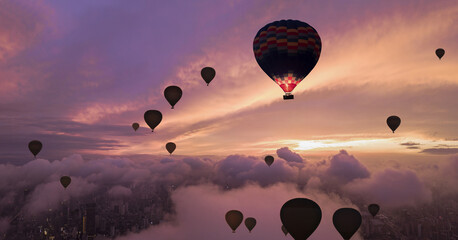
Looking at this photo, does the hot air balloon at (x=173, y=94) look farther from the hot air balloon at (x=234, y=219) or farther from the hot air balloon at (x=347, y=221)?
the hot air balloon at (x=234, y=219)

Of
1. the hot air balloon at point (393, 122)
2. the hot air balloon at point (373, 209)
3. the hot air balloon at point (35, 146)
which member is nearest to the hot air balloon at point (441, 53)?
the hot air balloon at point (393, 122)

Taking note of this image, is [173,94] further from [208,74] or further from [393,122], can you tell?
[393,122]

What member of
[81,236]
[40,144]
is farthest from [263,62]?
[81,236]

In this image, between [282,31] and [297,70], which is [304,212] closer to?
[297,70]

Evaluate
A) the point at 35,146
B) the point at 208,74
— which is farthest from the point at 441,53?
the point at 35,146

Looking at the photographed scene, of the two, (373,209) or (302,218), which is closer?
(302,218)

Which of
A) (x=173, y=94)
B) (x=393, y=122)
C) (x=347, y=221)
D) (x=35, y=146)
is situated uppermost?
(x=173, y=94)
